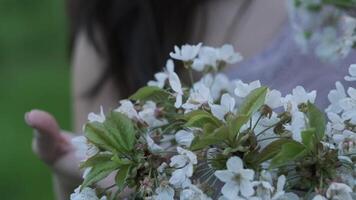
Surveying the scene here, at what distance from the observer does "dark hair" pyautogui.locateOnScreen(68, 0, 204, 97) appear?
165cm

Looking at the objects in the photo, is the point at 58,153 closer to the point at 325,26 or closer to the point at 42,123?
the point at 42,123

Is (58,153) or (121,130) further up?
(58,153)

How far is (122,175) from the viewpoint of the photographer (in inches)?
26.9

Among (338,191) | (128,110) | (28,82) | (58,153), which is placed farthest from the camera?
(28,82)

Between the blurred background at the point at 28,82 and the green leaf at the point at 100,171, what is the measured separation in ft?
6.85

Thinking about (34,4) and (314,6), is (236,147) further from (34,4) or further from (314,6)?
(34,4)

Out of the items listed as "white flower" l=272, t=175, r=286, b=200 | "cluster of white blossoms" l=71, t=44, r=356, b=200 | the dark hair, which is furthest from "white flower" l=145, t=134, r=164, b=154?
the dark hair

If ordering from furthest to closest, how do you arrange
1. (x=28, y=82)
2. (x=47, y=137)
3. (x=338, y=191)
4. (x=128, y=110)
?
(x=28, y=82), (x=47, y=137), (x=128, y=110), (x=338, y=191)

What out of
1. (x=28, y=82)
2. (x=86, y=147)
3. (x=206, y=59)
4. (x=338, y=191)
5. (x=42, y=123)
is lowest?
(x=338, y=191)

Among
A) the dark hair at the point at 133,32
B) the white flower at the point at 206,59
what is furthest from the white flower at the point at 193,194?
the dark hair at the point at 133,32

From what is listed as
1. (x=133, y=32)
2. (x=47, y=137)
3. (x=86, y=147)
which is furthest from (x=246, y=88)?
(x=133, y=32)

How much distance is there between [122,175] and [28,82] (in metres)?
2.93

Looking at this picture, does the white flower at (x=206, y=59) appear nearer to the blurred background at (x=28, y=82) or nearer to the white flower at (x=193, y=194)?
the white flower at (x=193, y=194)

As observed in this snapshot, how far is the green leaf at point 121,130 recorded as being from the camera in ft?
2.28
